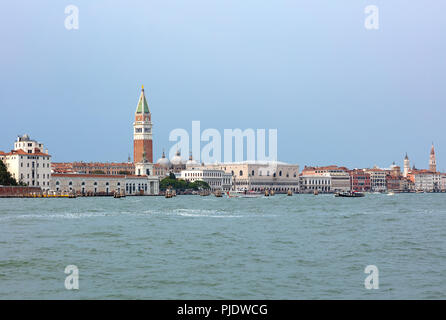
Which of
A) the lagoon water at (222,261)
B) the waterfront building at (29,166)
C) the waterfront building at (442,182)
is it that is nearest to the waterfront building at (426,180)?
the waterfront building at (442,182)

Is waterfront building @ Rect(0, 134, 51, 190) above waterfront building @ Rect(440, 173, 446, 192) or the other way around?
above

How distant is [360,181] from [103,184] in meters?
53.1

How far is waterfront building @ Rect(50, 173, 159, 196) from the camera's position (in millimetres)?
76000

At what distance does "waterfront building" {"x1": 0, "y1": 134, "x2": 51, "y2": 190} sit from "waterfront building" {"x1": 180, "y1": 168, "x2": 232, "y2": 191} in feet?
106

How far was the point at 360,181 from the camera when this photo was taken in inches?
4734

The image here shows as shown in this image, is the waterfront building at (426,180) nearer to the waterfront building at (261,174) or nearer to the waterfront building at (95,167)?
the waterfront building at (261,174)

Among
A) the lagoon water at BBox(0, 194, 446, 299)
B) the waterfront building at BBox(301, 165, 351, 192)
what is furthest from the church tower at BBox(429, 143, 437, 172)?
the lagoon water at BBox(0, 194, 446, 299)

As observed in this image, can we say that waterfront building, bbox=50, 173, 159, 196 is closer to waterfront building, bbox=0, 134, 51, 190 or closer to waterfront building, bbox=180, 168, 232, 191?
waterfront building, bbox=0, 134, 51, 190

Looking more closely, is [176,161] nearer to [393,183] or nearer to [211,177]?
[211,177]

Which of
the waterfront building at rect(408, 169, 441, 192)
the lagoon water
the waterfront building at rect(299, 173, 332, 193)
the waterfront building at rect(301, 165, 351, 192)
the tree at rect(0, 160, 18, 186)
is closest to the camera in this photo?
the lagoon water

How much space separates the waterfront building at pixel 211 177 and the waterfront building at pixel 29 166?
32335mm

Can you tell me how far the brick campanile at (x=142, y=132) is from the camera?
334 ft
